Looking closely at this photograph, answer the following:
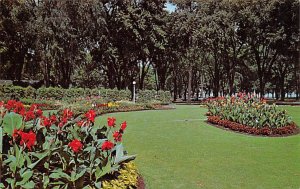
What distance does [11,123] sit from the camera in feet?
15.0

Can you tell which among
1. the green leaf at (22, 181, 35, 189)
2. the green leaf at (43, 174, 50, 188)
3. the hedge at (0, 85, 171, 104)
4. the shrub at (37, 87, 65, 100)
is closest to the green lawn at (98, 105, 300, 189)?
the green leaf at (43, 174, 50, 188)

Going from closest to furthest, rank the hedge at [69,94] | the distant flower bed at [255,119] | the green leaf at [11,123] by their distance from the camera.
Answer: the green leaf at [11,123]
the distant flower bed at [255,119]
the hedge at [69,94]

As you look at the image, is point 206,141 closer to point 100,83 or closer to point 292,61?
point 292,61

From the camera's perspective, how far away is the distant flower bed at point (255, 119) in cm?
1216

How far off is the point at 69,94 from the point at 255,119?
654 inches

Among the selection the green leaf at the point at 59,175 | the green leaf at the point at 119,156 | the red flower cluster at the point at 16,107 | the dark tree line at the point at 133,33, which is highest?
the dark tree line at the point at 133,33

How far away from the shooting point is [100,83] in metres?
60.3

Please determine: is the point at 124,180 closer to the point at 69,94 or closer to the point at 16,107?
the point at 16,107

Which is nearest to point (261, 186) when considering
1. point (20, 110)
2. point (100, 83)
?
point (20, 110)

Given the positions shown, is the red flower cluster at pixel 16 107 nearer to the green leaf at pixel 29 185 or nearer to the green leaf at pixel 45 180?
the green leaf at pixel 45 180

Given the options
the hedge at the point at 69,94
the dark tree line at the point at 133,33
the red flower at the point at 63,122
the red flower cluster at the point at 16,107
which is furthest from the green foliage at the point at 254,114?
the dark tree line at the point at 133,33

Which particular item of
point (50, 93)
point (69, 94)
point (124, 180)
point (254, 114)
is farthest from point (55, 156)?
point (69, 94)

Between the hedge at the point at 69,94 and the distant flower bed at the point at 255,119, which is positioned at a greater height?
the hedge at the point at 69,94

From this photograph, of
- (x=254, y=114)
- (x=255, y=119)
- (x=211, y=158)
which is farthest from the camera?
(x=254, y=114)
